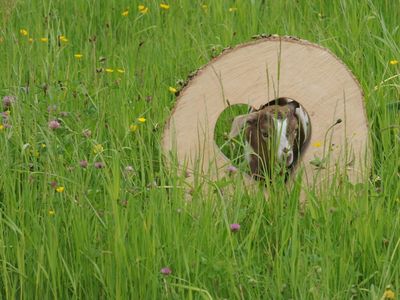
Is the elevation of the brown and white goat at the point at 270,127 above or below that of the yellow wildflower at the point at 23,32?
below

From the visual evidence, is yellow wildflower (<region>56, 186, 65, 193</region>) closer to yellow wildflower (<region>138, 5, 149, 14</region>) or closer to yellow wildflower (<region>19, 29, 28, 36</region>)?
yellow wildflower (<region>19, 29, 28, 36</region>)

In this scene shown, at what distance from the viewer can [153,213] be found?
2.85m

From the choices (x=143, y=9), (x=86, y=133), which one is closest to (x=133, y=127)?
(x=86, y=133)

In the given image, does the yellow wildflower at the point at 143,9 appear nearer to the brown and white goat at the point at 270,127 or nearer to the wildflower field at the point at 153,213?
the wildflower field at the point at 153,213

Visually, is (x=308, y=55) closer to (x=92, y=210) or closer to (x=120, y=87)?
(x=120, y=87)

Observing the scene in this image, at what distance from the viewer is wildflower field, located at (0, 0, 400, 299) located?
107 inches

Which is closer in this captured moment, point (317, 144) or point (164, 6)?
point (317, 144)

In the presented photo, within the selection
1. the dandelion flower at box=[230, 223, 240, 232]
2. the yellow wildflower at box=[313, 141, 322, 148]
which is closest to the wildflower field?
the dandelion flower at box=[230, 223, 240, 232]

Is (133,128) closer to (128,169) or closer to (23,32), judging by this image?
(128,169)

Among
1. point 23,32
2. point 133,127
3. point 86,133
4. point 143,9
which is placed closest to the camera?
point 86,133

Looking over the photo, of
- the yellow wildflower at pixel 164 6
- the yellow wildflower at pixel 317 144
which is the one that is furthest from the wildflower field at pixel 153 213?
the yellow wildflower at pixel 164 6

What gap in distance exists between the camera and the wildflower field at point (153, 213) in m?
2.71

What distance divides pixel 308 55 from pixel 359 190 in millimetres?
921

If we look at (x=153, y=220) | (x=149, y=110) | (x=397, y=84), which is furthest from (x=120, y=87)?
(x=153, y=220)
